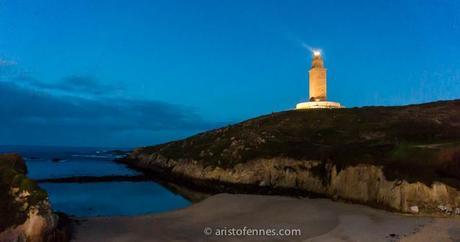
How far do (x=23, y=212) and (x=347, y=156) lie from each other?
82.3 feet

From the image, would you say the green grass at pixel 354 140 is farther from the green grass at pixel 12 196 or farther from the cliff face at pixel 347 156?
the green grass at pixel 12 196

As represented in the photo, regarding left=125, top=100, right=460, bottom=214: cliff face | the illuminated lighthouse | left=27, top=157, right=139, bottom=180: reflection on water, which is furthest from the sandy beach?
the illuminated lighthouse

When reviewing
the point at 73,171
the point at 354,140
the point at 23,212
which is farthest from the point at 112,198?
the point at 73,171

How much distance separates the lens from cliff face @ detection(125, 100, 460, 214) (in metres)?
27.8

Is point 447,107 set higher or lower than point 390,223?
higher

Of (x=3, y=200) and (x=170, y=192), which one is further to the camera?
(x=170, y=192)

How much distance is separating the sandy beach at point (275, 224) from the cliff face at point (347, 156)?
2.20 metres

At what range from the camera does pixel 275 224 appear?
24484 millimetres

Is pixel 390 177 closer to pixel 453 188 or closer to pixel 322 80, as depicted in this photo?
pixel 453 188

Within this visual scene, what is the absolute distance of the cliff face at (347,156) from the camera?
91.1 ft

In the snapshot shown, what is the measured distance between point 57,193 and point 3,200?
27160 millimetres

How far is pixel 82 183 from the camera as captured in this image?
56.9m

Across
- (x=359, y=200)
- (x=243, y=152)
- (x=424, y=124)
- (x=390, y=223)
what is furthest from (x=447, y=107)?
(x=390, y=223)

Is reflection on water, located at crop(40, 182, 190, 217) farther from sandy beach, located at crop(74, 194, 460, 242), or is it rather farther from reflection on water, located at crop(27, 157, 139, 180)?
reflection on water, located at crop(27, 157, 139, 180)
